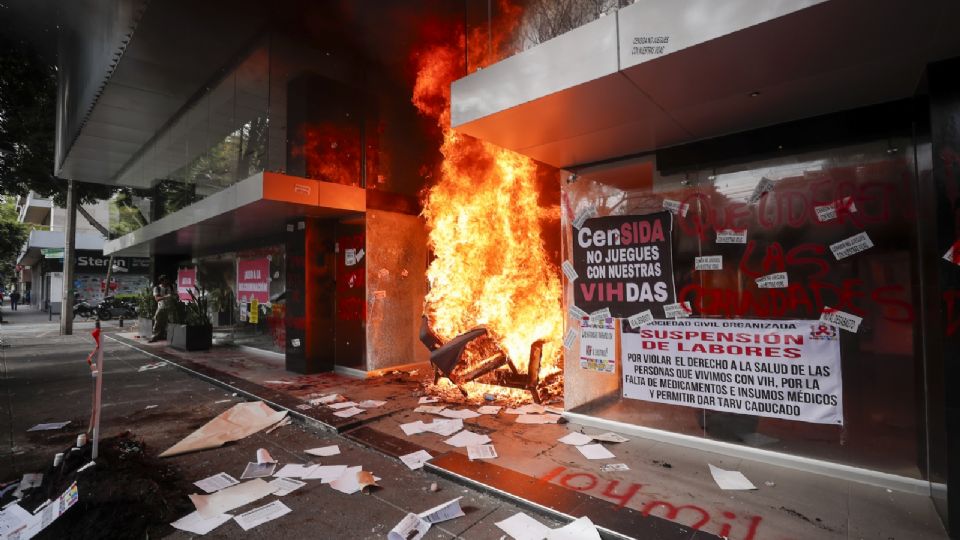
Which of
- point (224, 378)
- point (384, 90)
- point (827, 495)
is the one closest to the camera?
point (827, 495)

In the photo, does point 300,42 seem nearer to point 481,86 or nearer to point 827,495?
point 481,86

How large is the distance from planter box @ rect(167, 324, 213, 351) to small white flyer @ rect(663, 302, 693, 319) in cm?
1320

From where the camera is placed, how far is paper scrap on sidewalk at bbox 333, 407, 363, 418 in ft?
19.4

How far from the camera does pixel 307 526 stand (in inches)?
129

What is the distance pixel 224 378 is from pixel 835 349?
385 inches

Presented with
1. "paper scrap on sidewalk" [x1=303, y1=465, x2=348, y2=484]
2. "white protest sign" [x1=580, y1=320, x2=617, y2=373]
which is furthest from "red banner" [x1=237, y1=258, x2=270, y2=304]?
"white protest sign" [x1=580, y1=320, x2=617, y2=373]

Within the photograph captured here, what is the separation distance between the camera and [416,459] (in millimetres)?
4461

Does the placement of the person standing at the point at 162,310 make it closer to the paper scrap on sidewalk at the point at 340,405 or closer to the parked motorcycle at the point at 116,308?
the paper scrap on sidewalk at the point at 340,405

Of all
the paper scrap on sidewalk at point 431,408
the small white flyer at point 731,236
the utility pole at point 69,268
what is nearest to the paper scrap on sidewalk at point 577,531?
the small white flyer at point 731,236

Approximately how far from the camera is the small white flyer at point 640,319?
4969 millimetres

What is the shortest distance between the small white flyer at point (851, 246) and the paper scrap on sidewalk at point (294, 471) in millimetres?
5622

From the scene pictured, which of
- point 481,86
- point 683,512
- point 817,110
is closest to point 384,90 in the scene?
point 481,86

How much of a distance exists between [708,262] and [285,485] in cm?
495

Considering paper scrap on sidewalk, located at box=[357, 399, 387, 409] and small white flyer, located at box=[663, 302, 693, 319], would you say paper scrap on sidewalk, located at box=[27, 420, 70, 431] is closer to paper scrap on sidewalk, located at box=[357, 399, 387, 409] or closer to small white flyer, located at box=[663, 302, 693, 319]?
paper scrap on sidewalk, located at box=[357, 399, 387, 409]
